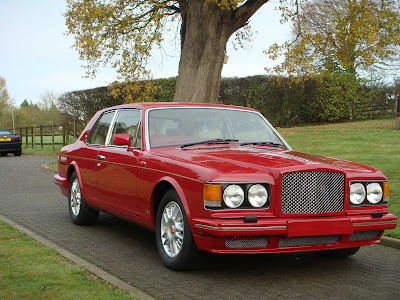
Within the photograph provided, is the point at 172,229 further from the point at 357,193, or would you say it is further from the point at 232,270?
the point at 357,193

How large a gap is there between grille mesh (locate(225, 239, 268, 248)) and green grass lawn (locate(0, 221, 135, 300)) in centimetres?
105

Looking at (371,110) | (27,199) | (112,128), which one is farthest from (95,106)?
(112,128)

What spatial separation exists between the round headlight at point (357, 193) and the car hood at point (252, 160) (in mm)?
168

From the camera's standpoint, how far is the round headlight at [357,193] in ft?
19.1

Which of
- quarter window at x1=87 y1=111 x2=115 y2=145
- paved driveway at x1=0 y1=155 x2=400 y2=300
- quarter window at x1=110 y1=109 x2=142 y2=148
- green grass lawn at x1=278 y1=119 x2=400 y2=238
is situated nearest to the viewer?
paved driveway at x1=0 y1=155 x2=400 y2=300

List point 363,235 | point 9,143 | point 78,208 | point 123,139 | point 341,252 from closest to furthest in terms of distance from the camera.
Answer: point 363,235 < point 341,252 < point 123,139 < point 78,208 < point 9,143

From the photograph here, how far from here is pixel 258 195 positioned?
17.8 ft

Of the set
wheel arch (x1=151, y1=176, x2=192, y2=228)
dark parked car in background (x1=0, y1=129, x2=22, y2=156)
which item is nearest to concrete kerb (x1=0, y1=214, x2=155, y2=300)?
wheel arch (x1=151, y1=176, x2=192, y2=228)

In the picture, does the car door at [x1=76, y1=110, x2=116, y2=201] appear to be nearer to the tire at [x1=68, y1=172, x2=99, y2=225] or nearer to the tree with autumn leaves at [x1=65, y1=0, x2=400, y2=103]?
the tire at [x1=68, y1=172, x2=99, y2=225]

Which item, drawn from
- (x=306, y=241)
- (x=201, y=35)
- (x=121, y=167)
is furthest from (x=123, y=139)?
(x=201, y=35)

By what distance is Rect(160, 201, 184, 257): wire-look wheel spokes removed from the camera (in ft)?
19.4

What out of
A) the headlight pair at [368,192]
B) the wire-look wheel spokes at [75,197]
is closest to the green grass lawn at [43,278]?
the wire-look wheel spokes at [75,197]

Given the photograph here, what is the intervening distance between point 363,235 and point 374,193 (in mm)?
445

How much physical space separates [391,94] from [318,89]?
517cm
